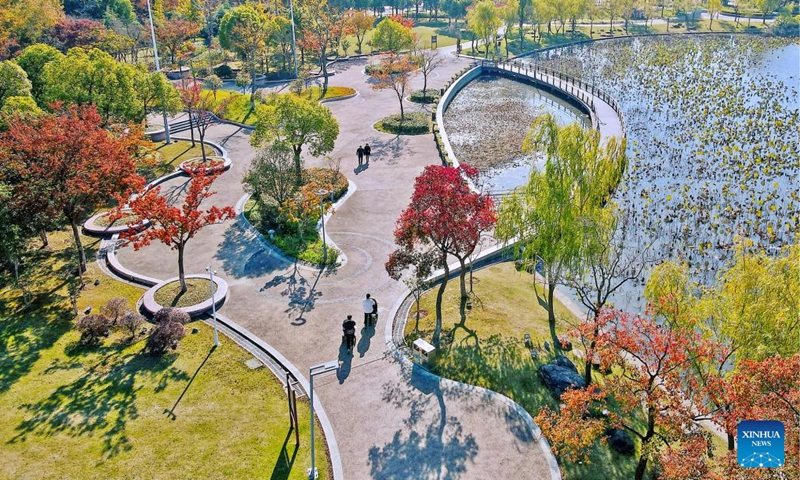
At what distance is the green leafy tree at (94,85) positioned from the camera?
4256cm

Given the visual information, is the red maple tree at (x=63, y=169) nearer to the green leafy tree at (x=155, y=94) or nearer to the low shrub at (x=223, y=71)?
the green leafy tree at (x=155, y=94)

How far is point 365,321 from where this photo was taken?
2709 centimetres

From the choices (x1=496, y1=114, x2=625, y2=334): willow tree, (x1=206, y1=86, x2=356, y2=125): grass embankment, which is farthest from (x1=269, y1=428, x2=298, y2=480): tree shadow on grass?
(x1=206, y1=86, x2=356, y2=125): grass embankment

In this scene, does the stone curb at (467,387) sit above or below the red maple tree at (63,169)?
Answer: below

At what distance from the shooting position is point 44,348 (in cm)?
2470

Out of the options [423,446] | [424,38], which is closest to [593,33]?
[424,38]

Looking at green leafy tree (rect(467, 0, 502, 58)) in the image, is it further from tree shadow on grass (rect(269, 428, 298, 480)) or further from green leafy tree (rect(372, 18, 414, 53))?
tree shadow on grass (rect(269, 428, 298, 480))

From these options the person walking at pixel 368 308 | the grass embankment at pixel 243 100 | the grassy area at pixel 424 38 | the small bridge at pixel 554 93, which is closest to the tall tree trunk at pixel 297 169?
the small bridge at pixel 554 93

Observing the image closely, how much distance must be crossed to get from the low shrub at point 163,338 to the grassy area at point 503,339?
9.96m

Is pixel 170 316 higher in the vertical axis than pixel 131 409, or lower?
higher

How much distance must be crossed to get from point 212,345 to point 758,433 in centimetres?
2017

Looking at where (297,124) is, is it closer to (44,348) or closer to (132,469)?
(44,348)

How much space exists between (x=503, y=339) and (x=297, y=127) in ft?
72.0

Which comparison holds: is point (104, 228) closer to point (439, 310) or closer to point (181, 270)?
point (181, 270)
